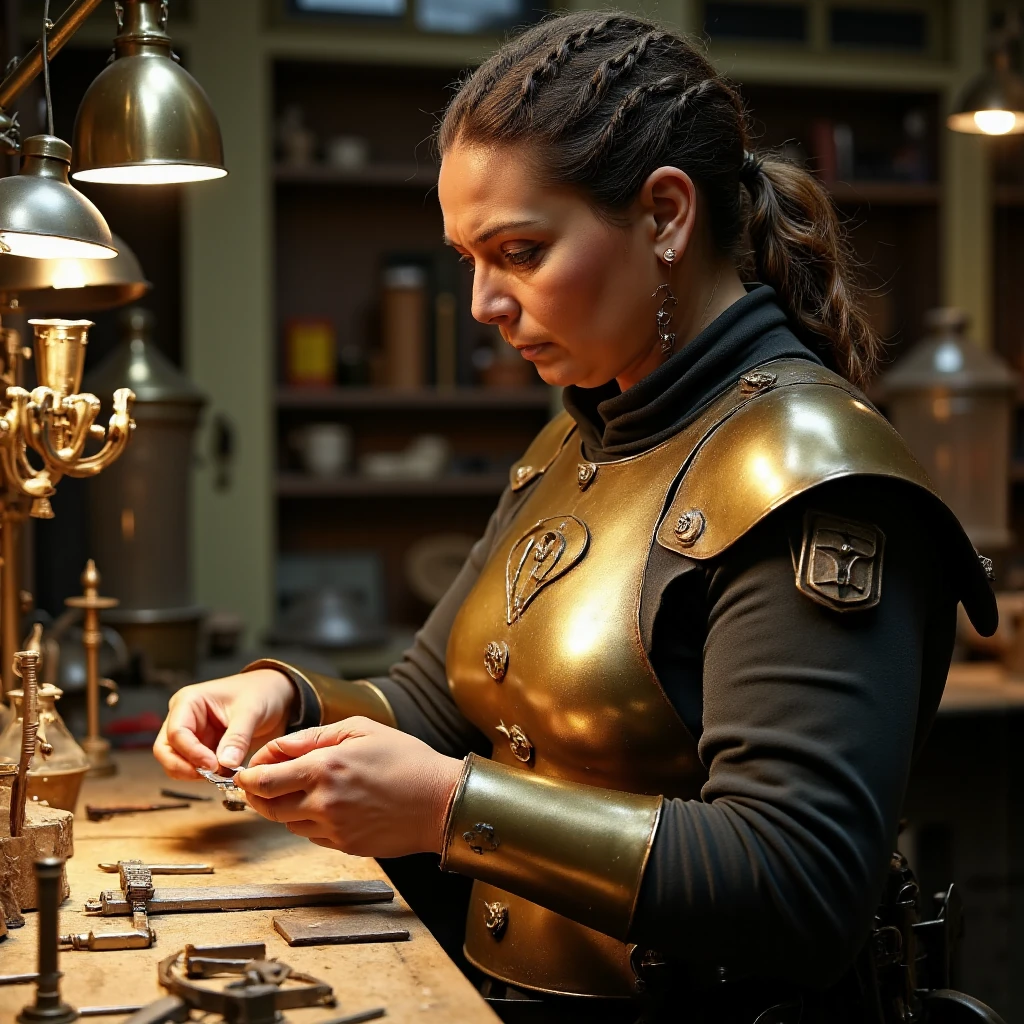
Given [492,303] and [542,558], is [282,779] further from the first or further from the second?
[492,303]

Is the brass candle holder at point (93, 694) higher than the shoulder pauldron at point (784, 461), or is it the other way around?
the shoulder pauldron at point (784, 461)

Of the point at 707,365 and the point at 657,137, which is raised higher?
the point at 657,137

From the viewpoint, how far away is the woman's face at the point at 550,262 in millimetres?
1314

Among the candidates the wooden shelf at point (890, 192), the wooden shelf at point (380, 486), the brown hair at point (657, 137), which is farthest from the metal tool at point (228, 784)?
the wooden shelf at point (890, 192)

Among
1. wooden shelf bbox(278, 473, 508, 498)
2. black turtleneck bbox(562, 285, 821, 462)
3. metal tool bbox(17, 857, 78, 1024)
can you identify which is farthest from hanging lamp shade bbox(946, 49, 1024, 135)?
metal tool bbox(17, 857, 78, 1024)

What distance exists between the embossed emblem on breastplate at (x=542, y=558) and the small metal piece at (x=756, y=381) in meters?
0.21

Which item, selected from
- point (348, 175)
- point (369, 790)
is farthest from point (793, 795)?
point (348, 175)

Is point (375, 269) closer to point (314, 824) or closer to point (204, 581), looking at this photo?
point (204, 581)

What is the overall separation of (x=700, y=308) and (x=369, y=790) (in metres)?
0.59

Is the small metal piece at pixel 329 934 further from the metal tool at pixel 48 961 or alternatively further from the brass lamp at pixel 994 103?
the brass lamp at pixel 994 103

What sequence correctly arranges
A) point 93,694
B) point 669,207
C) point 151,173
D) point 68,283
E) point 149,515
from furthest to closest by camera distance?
1. point 149,515
2. point 93,694
3. point 68,283
4. point 151,173
5. point 669,207

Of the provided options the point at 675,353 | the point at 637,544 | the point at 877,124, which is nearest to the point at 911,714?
the point at 637,544

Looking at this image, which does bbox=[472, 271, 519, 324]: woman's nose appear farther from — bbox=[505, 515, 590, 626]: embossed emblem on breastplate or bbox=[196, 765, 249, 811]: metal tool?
bbox=[196, 765, 249, 811]: metal tool

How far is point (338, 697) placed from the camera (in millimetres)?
1616
